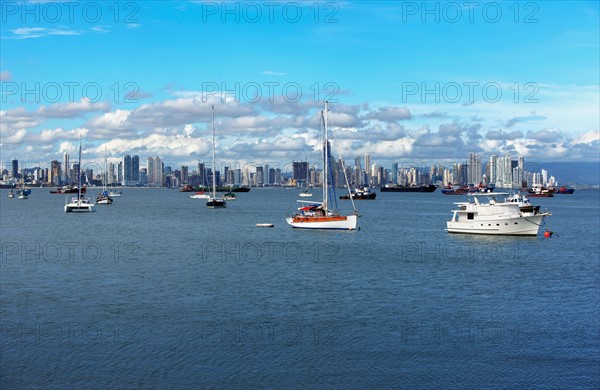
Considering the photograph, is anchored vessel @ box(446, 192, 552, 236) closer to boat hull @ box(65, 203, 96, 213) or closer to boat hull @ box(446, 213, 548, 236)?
boat hull @ box(446, 213, 548, 236)

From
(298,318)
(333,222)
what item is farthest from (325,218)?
(298,318)

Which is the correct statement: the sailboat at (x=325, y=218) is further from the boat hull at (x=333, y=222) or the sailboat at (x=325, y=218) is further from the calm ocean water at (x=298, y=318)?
the calm ocean water at (x=298, y=318)

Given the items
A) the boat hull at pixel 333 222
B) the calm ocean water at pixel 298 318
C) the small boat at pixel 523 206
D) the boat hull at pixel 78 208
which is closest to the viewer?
the calm ocean water at pixel 298 318

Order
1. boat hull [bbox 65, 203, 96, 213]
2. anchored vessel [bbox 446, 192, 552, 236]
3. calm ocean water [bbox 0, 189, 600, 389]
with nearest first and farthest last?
calm ocean water [bbox 0, 189, 600, 389] < anchored vessel [bbox 446, 192, 552, 236] < boat hull [bbox 65, 203, 96, 213]

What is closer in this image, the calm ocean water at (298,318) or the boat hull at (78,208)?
the calm ocean water at (298,318)

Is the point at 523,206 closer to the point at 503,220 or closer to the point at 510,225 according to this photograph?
the point at 510,225

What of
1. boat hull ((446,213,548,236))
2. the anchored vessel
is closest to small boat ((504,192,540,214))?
the anchored vessel

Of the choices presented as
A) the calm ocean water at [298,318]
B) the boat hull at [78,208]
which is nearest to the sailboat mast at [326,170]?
the calm ocean water at [298,318]

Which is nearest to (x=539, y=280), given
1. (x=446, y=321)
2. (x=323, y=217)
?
(x=446, y=321)

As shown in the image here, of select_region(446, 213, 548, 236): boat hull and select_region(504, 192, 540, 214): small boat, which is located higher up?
select_region(504, 192, 540, 214): small boat
